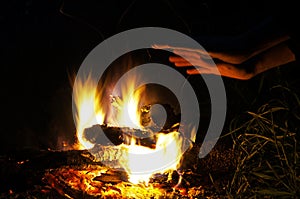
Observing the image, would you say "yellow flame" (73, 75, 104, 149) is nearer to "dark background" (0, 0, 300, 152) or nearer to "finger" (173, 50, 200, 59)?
"dark background" (0, 0, 300, 152)

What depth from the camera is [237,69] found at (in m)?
2.15

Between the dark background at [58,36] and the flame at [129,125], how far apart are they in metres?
0.47

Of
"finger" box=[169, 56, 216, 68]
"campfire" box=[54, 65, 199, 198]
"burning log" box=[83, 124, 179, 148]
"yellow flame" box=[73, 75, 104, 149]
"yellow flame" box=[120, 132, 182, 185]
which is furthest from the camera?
"yellow flame" box=[73, 75, 104, 149]

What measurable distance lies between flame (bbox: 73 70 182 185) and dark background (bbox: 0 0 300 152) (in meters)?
0.47

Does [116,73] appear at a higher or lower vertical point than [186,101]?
Result: higher

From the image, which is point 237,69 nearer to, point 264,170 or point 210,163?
point 264,170

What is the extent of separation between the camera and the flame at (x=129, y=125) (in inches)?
141

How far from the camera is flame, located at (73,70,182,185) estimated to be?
3.58 metres

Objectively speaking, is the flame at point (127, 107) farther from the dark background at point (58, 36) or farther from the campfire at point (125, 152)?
the dark background at point (58, 36)

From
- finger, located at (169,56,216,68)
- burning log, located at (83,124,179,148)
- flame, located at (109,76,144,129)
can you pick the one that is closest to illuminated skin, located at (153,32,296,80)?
finger, located at (169,56,216,68)

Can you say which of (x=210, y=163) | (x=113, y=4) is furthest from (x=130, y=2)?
(x=210, y=163)

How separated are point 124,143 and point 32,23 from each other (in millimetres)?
2700

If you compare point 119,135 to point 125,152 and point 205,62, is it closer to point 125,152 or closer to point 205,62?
point 125,152

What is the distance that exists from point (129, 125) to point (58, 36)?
75.7 inches
